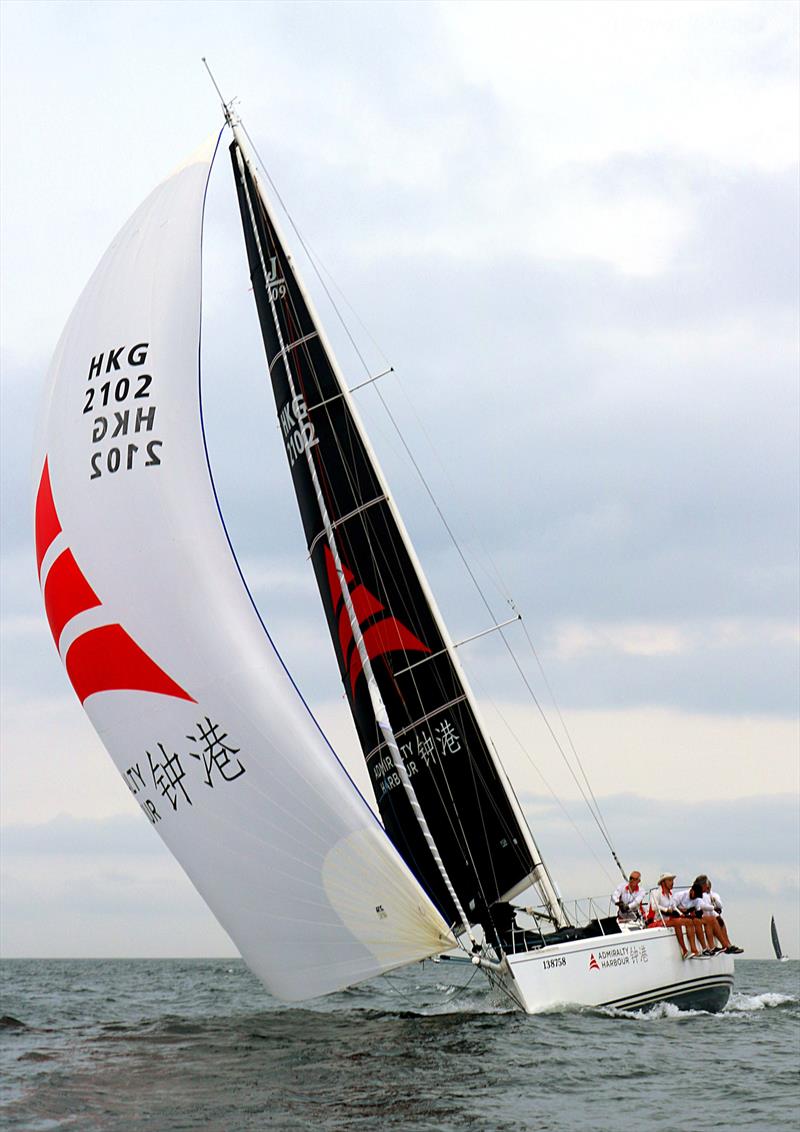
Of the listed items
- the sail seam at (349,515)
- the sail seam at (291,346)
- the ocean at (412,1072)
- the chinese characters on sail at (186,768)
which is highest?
the sail seam at (291,346)

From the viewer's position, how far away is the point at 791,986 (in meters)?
30.9

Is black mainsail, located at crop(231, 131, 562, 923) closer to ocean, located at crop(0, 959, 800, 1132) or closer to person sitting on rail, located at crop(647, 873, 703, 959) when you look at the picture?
person sitting on rail, located at crop(647, 873, 703, 959)

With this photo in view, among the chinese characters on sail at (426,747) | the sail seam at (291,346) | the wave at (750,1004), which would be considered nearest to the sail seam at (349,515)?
the sail seam at (291,346)

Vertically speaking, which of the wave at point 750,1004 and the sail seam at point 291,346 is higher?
the sail seam at point 291,346

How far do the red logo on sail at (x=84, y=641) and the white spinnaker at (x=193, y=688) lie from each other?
0.7 inches

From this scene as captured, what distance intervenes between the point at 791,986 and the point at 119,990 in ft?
51.8

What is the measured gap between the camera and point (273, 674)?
1150 centimetres

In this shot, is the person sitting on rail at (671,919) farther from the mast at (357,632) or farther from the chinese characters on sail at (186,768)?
the chinese characters on sail at (186,768)

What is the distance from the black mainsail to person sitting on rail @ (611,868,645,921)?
84 cm

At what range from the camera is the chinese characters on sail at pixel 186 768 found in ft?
37.1

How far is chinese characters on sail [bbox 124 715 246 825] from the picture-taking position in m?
11.3

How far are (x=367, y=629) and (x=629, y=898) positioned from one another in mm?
4181

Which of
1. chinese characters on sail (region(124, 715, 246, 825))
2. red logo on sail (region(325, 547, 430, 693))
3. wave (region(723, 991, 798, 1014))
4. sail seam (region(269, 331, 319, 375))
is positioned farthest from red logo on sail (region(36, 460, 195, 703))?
wave (region(723, 991, 798, 1014))

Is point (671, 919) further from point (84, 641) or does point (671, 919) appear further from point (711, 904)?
point (84, 641)
